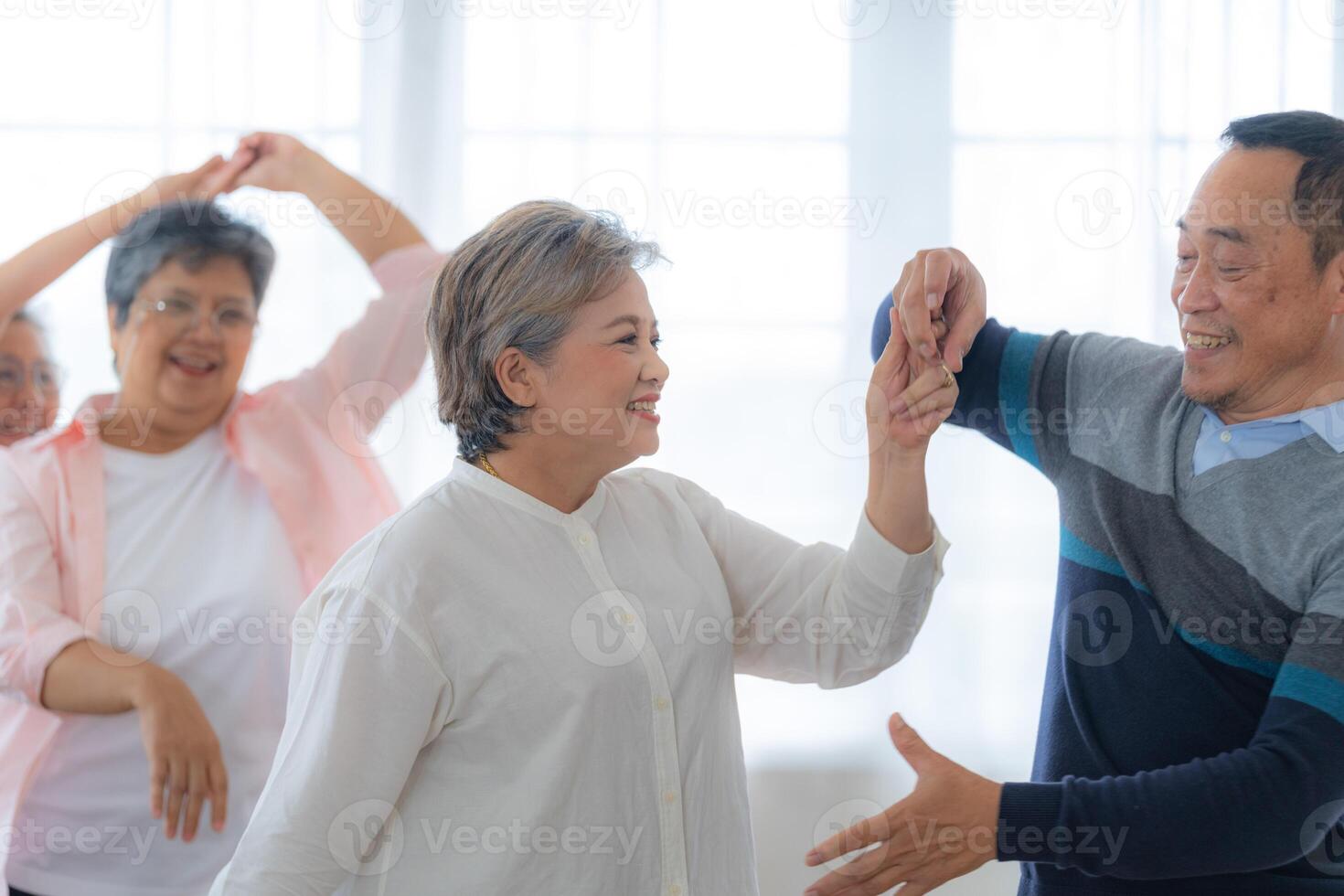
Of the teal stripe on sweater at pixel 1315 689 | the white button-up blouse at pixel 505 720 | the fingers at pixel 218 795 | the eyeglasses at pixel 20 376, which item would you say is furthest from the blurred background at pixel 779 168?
the teal stripe on sweater at pixel 1315 689

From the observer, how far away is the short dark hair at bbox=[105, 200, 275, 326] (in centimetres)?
181

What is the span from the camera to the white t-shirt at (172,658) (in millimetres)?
1677

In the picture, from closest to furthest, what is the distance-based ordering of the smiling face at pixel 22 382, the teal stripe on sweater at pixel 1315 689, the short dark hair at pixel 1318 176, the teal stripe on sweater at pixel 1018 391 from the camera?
the teal stripe on sweater at pixel 1315 689
the short dark hair at pixel 1318 176
the teal stripe on sweater at pixel 1018 391
the smiling face at pixel 22 382

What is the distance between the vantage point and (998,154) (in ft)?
7.91

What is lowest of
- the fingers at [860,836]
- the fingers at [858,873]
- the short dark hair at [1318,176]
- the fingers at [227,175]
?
the fingers at [858,873]

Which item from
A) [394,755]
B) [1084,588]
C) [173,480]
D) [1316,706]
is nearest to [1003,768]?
[1084,588]

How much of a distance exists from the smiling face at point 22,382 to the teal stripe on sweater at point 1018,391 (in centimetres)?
Answer: 173

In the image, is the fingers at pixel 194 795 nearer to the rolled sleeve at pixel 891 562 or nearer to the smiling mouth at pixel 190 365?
the smiling mouth at pixel 190 365

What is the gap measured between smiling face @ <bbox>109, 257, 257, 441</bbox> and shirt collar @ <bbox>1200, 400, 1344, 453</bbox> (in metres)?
1.56

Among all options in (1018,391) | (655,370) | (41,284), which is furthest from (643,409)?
(41,284)

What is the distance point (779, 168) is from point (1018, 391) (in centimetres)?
115

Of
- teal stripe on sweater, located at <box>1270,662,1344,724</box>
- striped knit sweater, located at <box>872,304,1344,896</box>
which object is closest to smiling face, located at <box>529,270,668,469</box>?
striped knit sweater, located at <box>872,304,1344,896</box>

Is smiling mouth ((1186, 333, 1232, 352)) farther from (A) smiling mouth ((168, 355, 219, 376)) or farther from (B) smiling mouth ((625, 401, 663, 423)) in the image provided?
(A) smiling mouth ((168, 355, 219, 376))

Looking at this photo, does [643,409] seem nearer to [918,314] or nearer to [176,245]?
[918,314]
